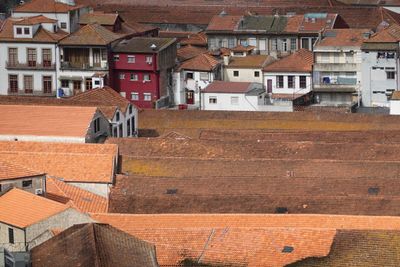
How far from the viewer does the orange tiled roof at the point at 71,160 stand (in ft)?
195

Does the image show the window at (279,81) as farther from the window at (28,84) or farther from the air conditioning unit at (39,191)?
the air conditioning unit at (39,191)

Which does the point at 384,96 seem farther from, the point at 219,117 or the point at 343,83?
the point at 219,117

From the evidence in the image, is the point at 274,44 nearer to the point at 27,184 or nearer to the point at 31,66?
the point at 31,66

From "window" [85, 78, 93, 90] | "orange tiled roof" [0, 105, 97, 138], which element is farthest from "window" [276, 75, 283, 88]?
"orange tiled roof" [0, 105, 97, 138]

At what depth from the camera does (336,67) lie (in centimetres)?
8088

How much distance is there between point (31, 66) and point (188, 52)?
908 cm

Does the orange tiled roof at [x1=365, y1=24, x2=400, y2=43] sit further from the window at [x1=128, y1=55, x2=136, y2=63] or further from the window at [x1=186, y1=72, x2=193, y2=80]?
the window at [x1=128, y1=55, x2=136, y2=63]

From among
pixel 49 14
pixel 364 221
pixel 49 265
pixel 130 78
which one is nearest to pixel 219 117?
pixel 130 78

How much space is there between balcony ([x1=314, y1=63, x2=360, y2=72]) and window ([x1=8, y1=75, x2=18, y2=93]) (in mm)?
14661

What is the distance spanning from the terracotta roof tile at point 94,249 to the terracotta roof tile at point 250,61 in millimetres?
37246

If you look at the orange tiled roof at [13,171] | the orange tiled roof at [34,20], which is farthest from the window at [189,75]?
the orange tiled roof at [13,171]

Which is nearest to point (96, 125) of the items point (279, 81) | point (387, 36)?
point (279, 81)

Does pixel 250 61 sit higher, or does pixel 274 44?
pixel 274 44

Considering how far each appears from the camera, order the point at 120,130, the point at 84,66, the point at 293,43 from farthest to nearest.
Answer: the point at 293,43 < the point at 84,66 < the point at 120,130
